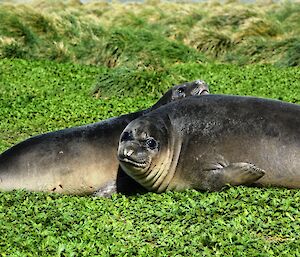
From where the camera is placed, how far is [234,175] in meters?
5.70

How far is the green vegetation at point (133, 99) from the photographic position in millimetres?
4707

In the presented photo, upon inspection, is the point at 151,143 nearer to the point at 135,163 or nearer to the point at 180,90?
the point at 135,163

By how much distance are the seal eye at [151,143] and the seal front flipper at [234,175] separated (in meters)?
0.48

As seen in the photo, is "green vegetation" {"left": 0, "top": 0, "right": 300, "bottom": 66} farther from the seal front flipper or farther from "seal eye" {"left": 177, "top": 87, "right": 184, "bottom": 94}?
the seal front flipper

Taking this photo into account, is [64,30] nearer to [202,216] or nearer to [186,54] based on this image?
[186,54]

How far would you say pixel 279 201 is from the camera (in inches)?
207

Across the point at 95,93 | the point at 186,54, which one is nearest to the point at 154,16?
the point at 186,54

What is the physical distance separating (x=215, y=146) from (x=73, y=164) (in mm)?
1224

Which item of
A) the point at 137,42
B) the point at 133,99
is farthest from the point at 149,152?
the point at 137,42

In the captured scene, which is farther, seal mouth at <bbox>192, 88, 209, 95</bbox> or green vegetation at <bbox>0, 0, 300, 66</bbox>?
green vegetation at <bbox>0, 0, 300, 66</bbox>

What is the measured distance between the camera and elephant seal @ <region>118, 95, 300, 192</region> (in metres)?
5.74

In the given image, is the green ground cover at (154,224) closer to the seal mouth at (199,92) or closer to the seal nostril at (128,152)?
the seal nostril at (128,152)

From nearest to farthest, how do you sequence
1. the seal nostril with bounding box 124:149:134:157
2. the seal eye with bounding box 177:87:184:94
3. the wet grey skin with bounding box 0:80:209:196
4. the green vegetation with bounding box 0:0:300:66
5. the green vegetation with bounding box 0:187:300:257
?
1. the green vegetation with bounding box 0:187:300:257
2. the seal nostril with bounding box 124:149:134:157
3. the wet grey skin with bounding box 0:80:209:196
4. the seal eye with bounding box 177:87:184:94
5. the green vegetation with bounding box 0:0:300:66

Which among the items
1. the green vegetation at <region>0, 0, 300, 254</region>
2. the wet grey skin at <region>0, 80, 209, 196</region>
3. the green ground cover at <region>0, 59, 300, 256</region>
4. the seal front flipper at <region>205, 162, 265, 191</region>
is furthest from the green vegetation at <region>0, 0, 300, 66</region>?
the green ground cover at <region>0, 59, 300, 256</region>
